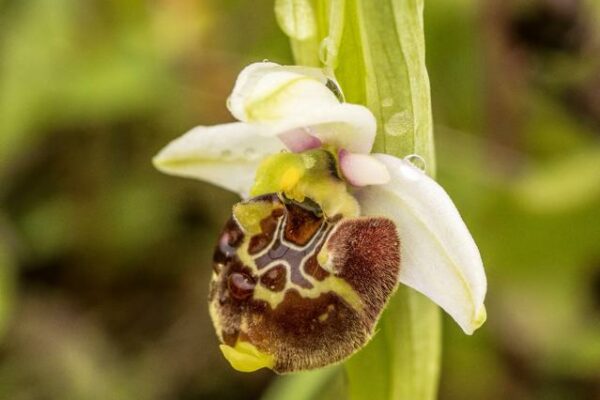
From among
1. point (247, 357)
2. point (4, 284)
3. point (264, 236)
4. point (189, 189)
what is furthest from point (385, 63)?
point (189, 189)

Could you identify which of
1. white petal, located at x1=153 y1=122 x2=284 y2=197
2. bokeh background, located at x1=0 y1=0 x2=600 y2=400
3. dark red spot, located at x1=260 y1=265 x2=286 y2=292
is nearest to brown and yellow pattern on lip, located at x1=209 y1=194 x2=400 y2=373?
dark red spot, located at x1=260 y1=265 x2=286 y2=292

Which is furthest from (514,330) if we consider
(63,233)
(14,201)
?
(14,201)

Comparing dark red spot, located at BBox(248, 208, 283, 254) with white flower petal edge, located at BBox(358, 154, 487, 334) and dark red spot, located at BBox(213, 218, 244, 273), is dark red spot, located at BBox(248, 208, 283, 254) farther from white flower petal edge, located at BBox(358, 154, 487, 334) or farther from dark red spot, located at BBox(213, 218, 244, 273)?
white flower petal edge, located at BBox(358, 154, 487, 334)

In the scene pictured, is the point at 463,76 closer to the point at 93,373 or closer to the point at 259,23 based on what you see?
the point at 259,23

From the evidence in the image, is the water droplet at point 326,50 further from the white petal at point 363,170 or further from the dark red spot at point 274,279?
the dark red spot at point 274,279

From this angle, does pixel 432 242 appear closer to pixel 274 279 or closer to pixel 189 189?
pixel 274 279

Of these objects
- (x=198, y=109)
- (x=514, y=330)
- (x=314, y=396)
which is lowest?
(x=514, y=330)
